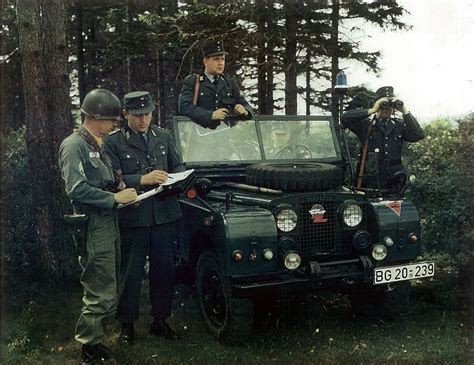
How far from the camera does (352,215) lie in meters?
4.54

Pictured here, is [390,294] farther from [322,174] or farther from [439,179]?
[439,179]

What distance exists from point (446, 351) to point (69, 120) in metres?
4.58

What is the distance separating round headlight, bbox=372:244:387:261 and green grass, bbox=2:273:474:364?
2.38ft

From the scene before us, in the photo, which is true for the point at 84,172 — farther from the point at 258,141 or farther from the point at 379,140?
the point at 379,140

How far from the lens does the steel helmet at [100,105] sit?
385 cm

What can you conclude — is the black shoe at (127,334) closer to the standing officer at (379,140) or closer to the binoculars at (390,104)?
the standing officer at (379,140)

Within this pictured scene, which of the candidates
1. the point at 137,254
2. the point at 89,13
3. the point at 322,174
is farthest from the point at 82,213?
the point at 89,13

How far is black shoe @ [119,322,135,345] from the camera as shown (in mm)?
4508

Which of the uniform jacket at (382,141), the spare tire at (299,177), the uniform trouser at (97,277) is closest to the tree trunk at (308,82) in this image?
the uniform jacket at (382,141)

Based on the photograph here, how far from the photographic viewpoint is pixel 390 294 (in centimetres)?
486

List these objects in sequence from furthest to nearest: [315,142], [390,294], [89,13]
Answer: [89,13] → [315,142] → [390,294]

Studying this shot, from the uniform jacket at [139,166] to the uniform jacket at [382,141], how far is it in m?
2.60

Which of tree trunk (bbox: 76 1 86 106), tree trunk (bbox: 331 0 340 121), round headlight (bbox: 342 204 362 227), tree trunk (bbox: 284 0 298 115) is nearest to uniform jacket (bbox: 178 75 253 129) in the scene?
round headlight (bbox: 342 204 362 227)

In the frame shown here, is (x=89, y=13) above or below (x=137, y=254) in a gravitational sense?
above
